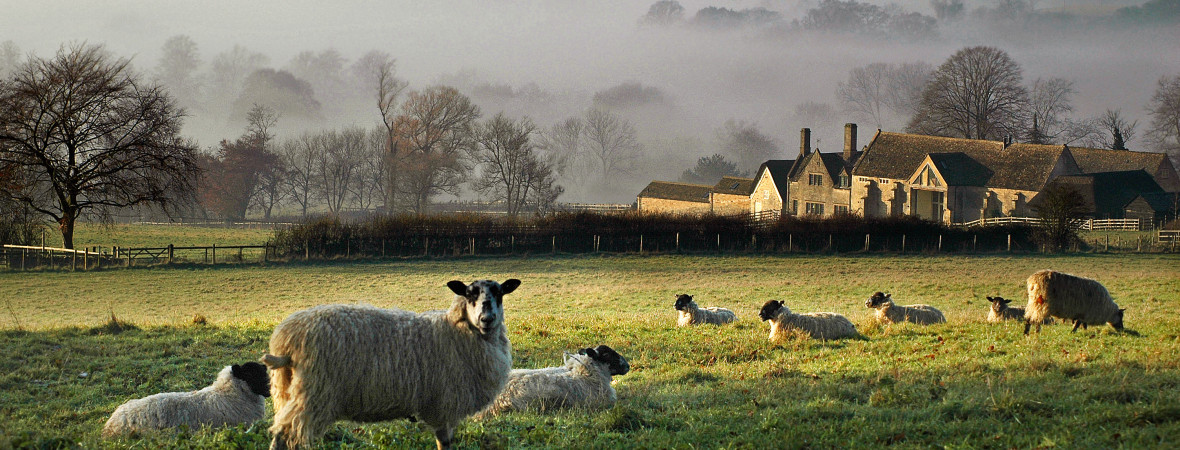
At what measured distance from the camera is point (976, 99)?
95938mm

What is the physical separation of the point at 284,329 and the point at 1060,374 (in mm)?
8781

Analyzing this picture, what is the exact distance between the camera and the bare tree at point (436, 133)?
84562mm

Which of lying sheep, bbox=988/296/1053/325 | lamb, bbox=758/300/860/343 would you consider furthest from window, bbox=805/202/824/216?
lamb, bbox=758/300/860/343

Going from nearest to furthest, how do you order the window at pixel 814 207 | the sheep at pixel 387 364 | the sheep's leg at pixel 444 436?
1. the sheep at pixel 387 364
2. the sheep's leg at pixel 444 436
3. the window at pixel 814 207

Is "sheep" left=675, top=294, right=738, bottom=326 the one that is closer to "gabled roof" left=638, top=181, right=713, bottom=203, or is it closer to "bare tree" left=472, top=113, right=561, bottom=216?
"bare tree" left=472, top=113, right=561, bottom=216

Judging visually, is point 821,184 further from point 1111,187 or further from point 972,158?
point 1111,187

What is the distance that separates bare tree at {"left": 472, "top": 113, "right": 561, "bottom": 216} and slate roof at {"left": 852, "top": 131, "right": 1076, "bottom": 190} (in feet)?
108

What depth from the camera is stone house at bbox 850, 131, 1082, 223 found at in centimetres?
6775

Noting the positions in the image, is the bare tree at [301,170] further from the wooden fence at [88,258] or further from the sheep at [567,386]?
the sheep at [567,386]

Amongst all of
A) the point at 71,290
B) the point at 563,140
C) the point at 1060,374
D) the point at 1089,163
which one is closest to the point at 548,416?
the point at 1060,374

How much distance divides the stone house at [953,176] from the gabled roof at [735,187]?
13533mm

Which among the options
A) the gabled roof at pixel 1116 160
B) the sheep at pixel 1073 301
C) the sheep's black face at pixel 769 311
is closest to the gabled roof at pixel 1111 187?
the gabled roof at pixel 1116 160

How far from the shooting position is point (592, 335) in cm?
1570

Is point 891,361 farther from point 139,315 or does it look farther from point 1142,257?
point 1142,257
